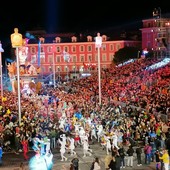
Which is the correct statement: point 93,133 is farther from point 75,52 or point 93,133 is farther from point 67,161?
point 75,52

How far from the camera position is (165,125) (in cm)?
2472

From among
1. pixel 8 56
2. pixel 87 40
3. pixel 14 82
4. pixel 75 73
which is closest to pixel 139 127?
pixel 14 82

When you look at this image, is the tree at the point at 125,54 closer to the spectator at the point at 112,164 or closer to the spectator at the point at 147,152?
the spectator at the point at 147,152

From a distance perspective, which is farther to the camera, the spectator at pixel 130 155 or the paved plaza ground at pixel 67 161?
the paved plaza ground at pixel 67 161

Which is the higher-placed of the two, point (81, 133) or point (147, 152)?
point (81, 133)

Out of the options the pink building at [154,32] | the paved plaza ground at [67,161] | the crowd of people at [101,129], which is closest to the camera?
the paved plaza ground at [67,161]

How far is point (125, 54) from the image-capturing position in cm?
10188

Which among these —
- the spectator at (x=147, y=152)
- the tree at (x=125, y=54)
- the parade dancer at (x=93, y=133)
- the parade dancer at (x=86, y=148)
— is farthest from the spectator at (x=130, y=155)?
the tree at (x=125, y=54)

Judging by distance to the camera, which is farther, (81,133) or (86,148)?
(81,133)

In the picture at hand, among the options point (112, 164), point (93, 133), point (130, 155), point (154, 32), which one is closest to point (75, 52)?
point (154, 32)

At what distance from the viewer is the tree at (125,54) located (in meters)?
102

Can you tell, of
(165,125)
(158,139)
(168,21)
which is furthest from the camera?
(168,21)

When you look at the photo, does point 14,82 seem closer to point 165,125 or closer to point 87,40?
point 165,125

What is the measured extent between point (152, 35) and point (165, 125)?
76.4 meters
